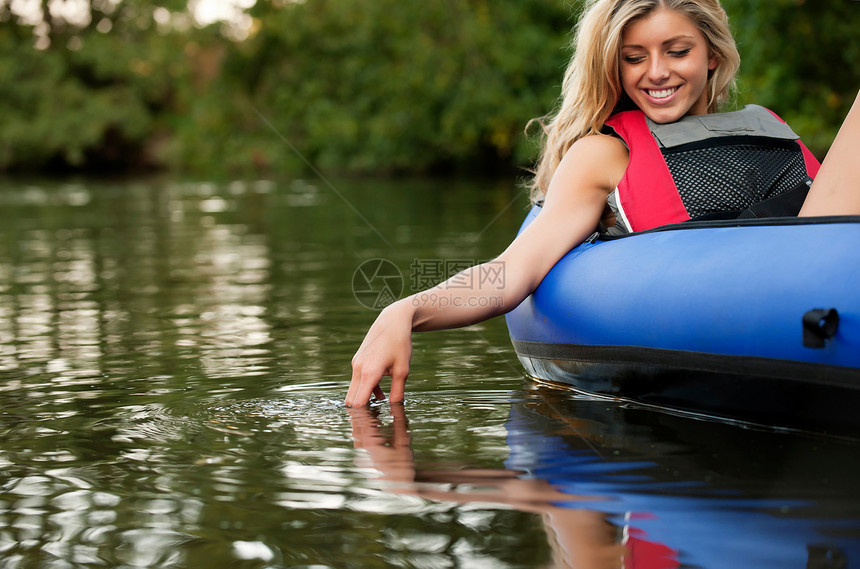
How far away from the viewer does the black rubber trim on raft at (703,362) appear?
2.59 m

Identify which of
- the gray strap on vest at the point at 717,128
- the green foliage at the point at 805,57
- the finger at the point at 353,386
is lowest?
the finger at the point at 353,386

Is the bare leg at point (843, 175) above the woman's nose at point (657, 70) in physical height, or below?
below

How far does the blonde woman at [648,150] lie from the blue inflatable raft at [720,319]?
0.15 m

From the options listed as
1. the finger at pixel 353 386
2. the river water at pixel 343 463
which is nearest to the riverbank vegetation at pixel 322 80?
the river water at pixel 343 463

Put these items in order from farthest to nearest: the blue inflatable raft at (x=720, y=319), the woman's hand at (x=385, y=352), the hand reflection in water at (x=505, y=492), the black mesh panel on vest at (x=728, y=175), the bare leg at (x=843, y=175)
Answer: the black mesh panel on vest at (x=728, y=175), the woman's hand at (x=385, y=352), the bare leg at (x=843, y=175), the blue inflatable raft at (x=720, y=319), the hand reflection in water at (x=505, y=492)

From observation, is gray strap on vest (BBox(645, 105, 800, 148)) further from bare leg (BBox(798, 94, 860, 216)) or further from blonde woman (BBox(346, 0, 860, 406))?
bare leg (BBox(798, 94, 860, 216))

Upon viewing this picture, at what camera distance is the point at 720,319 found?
281cm

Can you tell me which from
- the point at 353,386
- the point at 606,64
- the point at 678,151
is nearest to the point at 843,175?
the point at 678,151

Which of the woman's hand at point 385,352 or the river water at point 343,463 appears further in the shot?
the woman's hand at point 385,352

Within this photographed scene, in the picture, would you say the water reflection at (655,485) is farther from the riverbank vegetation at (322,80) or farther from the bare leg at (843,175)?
the riverbank vegetation at (322,80)

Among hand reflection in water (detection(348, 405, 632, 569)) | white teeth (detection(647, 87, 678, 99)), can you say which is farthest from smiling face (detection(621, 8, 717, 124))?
hand reflection in water (detection(348, 405, 632, 569))

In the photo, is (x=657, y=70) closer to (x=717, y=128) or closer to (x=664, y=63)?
(x=664, y=63)

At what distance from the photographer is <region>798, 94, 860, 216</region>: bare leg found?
2857mm

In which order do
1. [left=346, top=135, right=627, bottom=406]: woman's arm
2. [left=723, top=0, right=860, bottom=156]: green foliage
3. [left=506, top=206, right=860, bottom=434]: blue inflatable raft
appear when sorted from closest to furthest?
[left=506, top=206, right=860, bottom=434]: blue inflatable raft
[left=346, top=135, right=627, bottom=406]: woman's arm
[left=723, top=0, right=860, bottom=156]: green foliage
